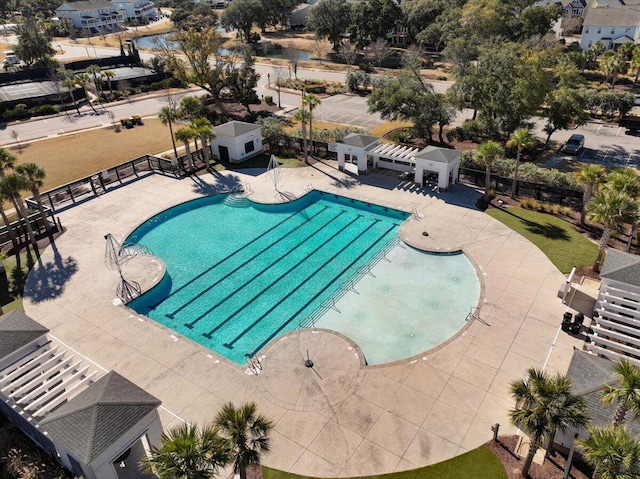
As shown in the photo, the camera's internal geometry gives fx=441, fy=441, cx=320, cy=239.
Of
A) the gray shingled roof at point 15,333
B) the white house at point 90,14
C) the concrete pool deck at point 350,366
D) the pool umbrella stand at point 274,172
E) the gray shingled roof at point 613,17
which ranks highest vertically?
the white house at point 90,14

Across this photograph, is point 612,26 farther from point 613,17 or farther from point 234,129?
point 234,129

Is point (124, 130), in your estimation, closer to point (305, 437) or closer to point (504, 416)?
point (305, 437)

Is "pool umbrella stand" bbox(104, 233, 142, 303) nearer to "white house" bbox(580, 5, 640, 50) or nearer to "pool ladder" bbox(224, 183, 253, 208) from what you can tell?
"pool ladder" bbox(224, 183, 253, 208)

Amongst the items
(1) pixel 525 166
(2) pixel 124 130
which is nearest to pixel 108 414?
(1) pixel 525 166

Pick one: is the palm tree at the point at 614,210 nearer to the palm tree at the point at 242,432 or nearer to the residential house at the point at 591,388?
the residential house at the point at 591,388

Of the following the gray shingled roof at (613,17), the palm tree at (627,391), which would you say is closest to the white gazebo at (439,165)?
the palm tree at (627,391)

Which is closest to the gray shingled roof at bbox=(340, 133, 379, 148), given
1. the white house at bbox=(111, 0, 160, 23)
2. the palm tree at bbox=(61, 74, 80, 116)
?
the palm tree at bbox=(61, 74, 80, 116)
